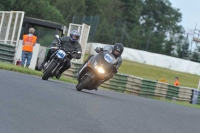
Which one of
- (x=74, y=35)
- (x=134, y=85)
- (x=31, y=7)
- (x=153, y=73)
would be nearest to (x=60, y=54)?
(x=74, y=35)

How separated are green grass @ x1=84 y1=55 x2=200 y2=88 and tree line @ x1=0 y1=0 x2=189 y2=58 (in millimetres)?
2954

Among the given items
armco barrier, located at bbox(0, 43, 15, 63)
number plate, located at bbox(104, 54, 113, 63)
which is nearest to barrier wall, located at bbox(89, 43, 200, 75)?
armco barrier, located at bbox(0, 43, 15, 63)

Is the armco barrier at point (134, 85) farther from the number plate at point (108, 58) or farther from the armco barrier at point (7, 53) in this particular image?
the number plate at point (108, 58)

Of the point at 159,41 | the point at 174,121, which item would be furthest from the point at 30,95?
the point at 159,41

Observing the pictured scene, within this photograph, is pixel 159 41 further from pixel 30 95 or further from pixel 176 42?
pixel 30 95

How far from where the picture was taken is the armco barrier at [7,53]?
1093 inches

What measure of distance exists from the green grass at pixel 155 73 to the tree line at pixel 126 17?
2954 mm

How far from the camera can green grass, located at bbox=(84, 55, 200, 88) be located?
2140 inches

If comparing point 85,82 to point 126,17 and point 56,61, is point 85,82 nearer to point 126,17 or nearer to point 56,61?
point 56,61

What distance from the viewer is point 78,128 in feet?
30.6

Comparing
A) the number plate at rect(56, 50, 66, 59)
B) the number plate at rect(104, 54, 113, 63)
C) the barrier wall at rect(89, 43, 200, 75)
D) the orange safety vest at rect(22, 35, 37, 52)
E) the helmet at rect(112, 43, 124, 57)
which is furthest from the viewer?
the barrier wall at rect(89, 43, 200, 75)

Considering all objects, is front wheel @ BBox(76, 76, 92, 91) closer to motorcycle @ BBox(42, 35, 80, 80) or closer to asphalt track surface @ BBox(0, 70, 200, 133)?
motorcycle @ BBox(42, 35, 80, 80)

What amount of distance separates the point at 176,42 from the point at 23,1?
547 inches

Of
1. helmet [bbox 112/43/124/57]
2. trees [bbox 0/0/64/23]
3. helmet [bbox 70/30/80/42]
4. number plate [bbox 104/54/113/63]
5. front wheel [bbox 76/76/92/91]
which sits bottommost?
front wheel [bbox 76/76/92/91]
